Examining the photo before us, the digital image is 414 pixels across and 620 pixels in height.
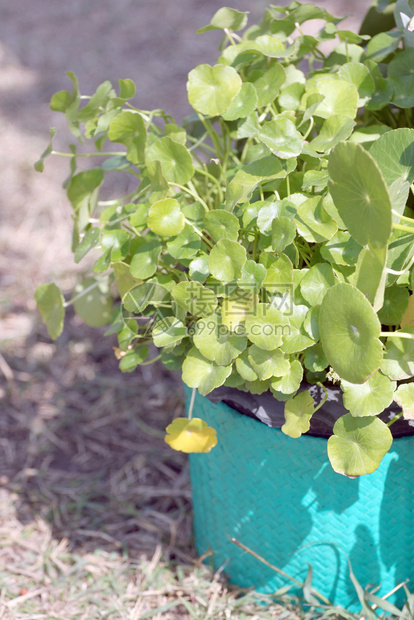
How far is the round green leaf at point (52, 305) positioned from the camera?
Result: 2.84 ft

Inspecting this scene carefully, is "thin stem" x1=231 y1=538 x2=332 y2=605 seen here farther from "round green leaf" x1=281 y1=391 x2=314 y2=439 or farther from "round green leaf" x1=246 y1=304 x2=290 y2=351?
"round green leaf" x1=246 y1=304 x2=290 y2=351

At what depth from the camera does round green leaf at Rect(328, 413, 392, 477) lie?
681mm

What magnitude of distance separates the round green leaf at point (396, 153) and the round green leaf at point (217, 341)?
10.0 inches

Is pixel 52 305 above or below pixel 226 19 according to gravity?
below

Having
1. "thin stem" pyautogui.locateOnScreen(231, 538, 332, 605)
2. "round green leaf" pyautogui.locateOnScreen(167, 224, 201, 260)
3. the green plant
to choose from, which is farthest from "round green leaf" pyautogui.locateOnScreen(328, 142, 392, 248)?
"thin stem" pyautogui.locateOnScreen(231, 538, 332, 605)

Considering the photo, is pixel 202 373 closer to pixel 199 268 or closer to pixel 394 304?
pixel 199 268

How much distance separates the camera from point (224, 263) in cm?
71

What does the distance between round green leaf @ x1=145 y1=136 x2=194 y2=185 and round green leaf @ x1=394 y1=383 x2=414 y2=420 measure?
365 millimetres

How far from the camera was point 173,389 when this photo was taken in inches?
59.7

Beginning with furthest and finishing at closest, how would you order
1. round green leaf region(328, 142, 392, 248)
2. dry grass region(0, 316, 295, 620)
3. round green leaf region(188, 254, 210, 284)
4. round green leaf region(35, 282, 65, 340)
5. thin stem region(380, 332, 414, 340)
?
dry grass region(0, 316, 295, 620) < round green leaf region(35, 282, 65, 340) < round green leaf region(188, 254, 210, 284) < thin stem region(380, 332, 414, 340) < round green leaf region(328, 142, 392, 248)

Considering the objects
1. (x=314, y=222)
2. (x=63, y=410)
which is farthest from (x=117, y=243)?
(x=63, y=410)

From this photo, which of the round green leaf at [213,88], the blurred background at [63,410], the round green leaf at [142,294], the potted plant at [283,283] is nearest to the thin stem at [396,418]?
the potted plant at [283,283]

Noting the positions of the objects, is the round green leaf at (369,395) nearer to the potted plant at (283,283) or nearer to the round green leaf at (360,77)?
the potted plant at (283,283)

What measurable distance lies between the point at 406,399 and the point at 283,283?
187 millimetres
